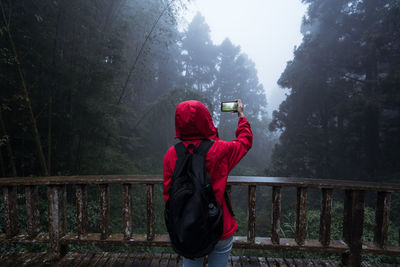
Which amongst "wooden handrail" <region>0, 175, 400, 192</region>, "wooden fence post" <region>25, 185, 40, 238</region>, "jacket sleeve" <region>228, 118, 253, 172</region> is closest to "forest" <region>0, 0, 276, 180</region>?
"wooden fence post" <region>25, 185, 40, 238</region>

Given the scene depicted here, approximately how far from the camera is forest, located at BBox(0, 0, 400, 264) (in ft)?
12.2

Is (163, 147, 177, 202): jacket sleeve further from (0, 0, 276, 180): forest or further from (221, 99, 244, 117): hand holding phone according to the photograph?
(0, 0, 276, 180): forest

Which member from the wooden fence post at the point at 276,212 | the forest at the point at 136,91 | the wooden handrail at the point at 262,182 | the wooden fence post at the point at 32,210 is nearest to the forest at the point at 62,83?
the forest at the point at 136,91

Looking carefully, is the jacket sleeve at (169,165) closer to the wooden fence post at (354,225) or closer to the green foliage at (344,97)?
the wooden fence post at (354,225)

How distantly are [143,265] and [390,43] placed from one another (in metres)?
10.8

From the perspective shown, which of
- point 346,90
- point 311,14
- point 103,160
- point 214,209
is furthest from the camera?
point 311,14

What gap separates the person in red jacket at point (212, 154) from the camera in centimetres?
118

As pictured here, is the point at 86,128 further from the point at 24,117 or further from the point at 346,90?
the point at 346,90

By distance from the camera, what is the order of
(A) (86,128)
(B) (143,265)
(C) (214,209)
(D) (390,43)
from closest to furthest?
(C) (214,209) → (B) (143,265) → (A) (86,128) → (D) (390,43)

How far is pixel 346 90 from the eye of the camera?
843 centimetres

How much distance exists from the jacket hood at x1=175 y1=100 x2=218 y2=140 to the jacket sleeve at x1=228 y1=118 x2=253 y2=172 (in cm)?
18

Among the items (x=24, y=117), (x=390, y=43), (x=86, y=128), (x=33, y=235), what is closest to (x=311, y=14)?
(x=390, y=43)

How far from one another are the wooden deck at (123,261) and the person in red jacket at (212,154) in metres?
0.95

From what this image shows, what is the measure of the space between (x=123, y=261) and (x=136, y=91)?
28.5 ft
